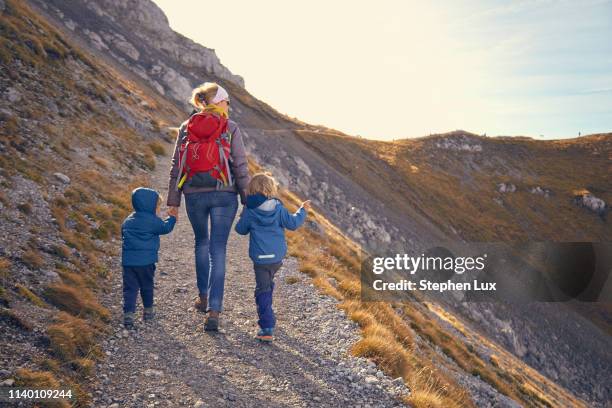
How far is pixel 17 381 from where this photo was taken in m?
4.39

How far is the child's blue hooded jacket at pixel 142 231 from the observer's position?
6.67 metres

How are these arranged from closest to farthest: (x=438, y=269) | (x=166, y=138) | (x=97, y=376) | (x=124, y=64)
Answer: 1. (x=97, y=376)
2. (x=166, y=138)
3. (x=438, y=269)
4. (x=124, y=64)

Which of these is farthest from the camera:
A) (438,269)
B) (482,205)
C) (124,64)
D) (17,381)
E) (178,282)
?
(482,205)

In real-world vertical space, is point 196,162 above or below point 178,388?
above

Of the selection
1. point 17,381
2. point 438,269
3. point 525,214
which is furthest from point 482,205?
point 17,381

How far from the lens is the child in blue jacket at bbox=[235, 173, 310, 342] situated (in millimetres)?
6457

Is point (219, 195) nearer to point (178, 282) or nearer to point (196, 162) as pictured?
point (196, 162)

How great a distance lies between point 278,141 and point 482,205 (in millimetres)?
41720

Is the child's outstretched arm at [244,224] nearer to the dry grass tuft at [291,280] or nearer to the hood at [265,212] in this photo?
the hood at [265,212]

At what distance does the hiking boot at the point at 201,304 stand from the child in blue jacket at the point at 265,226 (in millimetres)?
1358

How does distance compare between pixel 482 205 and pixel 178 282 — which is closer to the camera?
pixel 178 282

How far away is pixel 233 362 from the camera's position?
6.05m

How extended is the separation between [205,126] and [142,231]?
7.35ft

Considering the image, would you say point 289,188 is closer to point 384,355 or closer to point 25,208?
point 25,208
